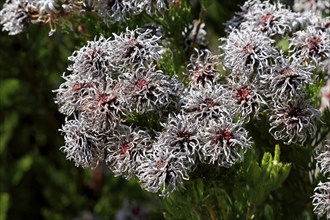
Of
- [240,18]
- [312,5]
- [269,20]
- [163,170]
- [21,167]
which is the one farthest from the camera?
[21,167]

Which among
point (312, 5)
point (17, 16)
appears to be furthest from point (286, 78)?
point (17, 16)

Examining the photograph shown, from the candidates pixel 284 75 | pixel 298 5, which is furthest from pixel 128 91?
pixel 298 5

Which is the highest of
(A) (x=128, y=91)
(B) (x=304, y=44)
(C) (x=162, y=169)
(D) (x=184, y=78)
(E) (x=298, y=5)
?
(E) (x=298, y=5)

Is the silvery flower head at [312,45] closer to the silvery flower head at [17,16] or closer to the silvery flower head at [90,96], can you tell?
the silvery flower head at [90,96]

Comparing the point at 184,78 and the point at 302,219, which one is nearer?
the point at 184,78

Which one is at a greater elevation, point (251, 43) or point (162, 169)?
point (251, 43)

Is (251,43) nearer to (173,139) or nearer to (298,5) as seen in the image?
(173,139)

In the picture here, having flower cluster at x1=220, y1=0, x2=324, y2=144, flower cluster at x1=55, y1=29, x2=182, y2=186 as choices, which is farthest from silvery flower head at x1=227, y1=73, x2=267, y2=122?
flower cluster at x1=55, y1=29, x2=182, y2=186

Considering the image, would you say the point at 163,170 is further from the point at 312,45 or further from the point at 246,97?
the point at 312,45
